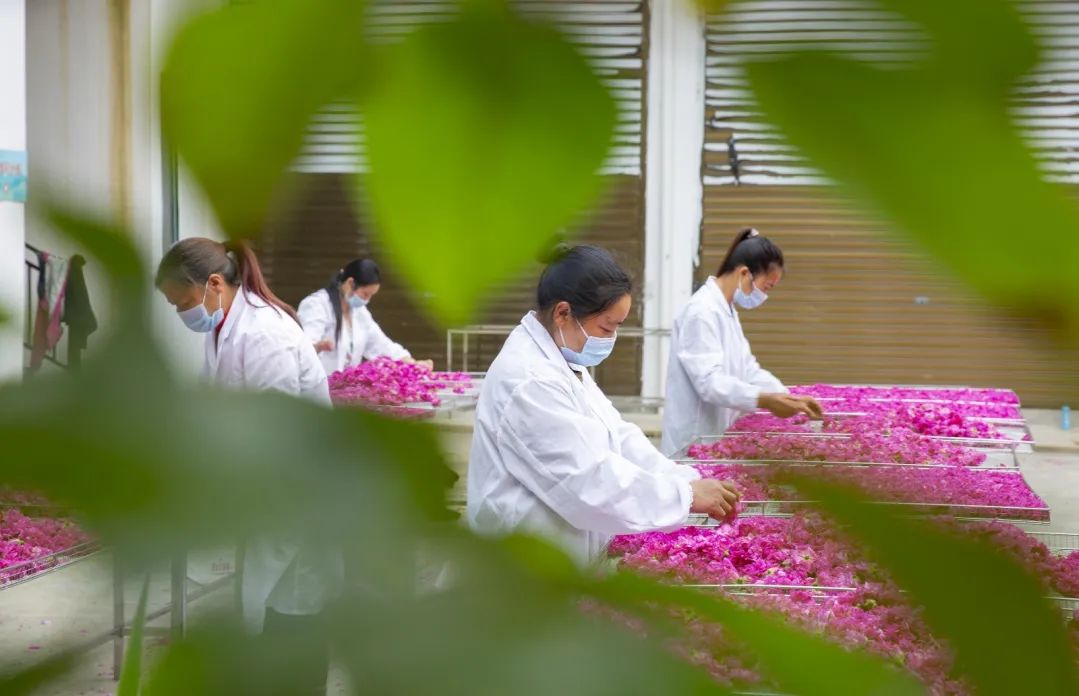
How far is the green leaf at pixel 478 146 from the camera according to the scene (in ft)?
0.76

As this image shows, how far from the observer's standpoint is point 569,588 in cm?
24

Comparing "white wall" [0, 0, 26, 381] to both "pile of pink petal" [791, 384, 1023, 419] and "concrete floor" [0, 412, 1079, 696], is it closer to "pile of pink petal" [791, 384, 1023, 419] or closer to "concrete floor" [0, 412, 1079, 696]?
"concrete floor" [0, 412, 1079, 696]

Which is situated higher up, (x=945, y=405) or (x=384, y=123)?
(x=384, y=123)

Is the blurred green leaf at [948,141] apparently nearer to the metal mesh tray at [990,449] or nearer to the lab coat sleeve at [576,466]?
the lab coat sleeve at [576,466]

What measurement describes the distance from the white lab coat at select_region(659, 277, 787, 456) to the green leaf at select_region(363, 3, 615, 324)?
3.74 metres

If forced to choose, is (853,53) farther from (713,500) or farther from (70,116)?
(713,500)

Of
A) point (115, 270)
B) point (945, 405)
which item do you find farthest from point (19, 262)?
point (945, 405)

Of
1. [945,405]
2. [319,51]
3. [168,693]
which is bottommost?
[945,405]

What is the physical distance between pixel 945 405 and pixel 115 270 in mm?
4190

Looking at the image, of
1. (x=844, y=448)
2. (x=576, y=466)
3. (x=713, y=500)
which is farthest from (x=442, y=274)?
(x=713, y=500)

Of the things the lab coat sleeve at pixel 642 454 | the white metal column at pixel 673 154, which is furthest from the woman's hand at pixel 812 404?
the white metal column at pixel 673 154

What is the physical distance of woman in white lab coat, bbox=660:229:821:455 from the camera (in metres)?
4.05

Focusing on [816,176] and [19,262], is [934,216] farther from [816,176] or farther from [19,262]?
[19,262]

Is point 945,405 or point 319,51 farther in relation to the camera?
point 945,405
